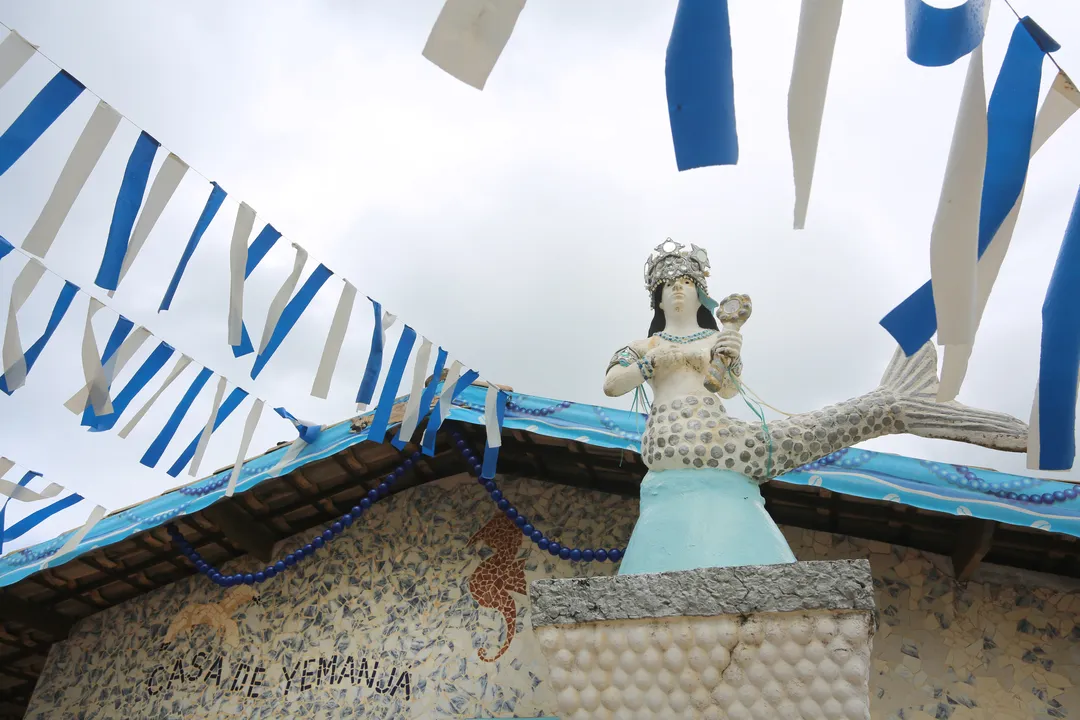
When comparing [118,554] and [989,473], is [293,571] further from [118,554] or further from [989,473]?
[989,473]

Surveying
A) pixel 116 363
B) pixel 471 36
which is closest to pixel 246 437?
pixel 116 363

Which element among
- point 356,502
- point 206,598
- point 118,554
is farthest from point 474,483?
point 118,554

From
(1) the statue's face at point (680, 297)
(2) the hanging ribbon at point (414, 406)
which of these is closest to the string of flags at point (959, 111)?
(1) the statue's face at point (680, 297)

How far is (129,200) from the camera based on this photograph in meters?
3.63

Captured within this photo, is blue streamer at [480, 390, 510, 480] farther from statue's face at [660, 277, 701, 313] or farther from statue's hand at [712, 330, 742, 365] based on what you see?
statue's hand at [712, 330, 742, 365]

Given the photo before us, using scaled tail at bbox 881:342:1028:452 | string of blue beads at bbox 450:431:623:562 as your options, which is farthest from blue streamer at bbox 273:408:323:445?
scaled tail at bbox 881:342:1028:452

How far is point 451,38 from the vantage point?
6.16ft

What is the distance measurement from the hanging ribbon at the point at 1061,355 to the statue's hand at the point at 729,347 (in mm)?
1229

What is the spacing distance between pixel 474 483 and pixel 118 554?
2.20 metres

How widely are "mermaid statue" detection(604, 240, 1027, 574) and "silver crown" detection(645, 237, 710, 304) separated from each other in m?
0.03

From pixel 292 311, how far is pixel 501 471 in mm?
1889

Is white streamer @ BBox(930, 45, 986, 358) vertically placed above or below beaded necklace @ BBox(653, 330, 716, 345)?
below

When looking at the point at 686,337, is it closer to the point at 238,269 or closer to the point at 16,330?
the point at 238,269

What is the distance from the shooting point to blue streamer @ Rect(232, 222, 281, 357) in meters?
3.96
